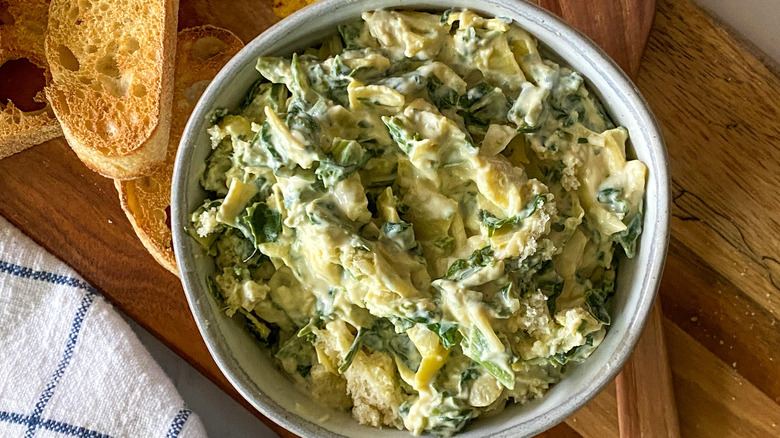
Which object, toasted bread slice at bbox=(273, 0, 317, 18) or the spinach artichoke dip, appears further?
toasted bread slice at bbox=(273, 0, 317, 18)

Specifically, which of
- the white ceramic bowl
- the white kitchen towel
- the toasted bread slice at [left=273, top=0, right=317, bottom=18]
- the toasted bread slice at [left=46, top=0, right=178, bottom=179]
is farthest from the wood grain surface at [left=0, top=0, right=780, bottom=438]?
the white kitchen towel

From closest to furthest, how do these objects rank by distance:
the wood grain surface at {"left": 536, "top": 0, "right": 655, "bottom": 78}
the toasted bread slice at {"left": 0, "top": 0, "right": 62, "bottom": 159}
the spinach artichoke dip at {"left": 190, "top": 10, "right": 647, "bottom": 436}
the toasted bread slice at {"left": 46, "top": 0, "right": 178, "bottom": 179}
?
1. the spinach artichoke dip at {"left": 190, "top": 10, "right": 647, "bottom": 436}
2. the wood grain surface at {"left": 536, "top": 0, "right": 655, "bottom": 78}
3. the toasted bread slice at {"left": 46, "top": 0, "right": 178, "bottom": 179}
4. the toasted bread slice at {"left": 0, "top": 0, "right": 62, "bottom": 159}

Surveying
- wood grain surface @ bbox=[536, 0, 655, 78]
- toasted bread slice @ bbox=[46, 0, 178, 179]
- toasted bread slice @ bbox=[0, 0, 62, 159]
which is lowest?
toasted bread slice @ bbox=[0, 0, 62, 159]

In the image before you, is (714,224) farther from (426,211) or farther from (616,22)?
(426,211)

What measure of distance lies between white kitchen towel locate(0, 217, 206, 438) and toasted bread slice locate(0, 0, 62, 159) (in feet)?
1.02

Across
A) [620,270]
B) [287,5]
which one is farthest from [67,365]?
[620,270]

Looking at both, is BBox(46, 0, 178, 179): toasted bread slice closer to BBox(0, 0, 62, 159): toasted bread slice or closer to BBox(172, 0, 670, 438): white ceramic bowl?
BBox(0, 0, 62, 159): toasted bread slice

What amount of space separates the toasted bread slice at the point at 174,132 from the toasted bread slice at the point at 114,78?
86mm

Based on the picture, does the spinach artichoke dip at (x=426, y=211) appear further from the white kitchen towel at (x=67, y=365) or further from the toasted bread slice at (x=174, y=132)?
the white kitchen towel at (x=67, y=365)

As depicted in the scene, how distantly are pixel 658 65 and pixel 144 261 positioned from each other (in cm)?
163

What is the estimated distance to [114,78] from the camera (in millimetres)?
2236

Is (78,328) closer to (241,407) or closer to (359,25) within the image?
(241,407)

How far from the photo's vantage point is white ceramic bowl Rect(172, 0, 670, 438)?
5.35 feet

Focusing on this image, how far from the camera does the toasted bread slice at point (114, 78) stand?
6.81ft
